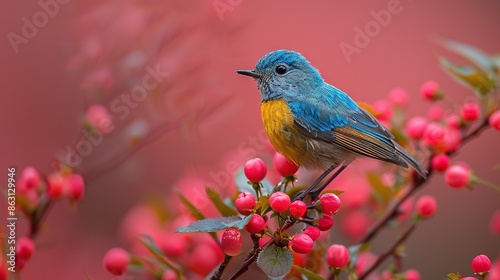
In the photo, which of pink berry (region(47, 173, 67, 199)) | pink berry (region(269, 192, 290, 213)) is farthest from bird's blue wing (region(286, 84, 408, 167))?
pink berry (region(47, 173, 67, 199))

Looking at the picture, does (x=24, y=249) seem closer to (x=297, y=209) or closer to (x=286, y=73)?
(x=297, y=209)

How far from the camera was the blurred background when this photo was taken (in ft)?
5.67

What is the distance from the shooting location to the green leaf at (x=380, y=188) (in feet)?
4.91

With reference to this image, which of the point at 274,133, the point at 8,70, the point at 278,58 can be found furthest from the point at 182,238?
the point at 8,70

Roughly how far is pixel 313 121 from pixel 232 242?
59 cm

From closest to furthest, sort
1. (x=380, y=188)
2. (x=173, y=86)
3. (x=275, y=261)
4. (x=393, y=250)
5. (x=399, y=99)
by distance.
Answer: (x=275, y=261) → (x=393, y=250) → (x=380, y=188) → (x=399, y=99) → (x=173, y=86)

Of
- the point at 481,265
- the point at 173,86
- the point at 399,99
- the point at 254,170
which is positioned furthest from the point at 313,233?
the point at 173,86

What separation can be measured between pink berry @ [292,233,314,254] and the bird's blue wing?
0.49 metres

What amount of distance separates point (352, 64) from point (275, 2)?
20.6 inches

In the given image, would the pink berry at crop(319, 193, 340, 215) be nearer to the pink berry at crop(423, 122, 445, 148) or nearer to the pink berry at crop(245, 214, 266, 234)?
the pink berry at crop(245, 214, 266, 234)

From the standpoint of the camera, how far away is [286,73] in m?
1.66

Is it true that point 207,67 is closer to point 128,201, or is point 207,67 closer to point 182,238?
point 128,201

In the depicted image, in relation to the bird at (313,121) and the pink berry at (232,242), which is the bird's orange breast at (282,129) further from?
the pink berry at (232,242)

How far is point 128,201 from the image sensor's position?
238cm
